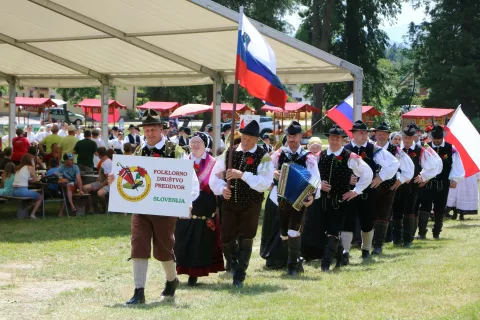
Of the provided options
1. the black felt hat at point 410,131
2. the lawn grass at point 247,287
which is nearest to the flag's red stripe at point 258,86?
the lawn grass at point 247,287

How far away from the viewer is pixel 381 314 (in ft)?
21.4

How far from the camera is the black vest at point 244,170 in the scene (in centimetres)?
802

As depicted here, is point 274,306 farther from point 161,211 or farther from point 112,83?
point 112,83

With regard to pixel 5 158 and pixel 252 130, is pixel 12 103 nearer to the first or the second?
pixel 5 158

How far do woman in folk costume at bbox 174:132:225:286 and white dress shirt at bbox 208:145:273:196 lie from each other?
0.26m

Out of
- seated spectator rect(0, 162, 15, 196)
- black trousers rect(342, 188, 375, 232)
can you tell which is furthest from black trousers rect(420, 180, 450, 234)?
seated spectator rect(0, 162, 15, 196)

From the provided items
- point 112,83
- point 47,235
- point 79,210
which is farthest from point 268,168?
point 112,83

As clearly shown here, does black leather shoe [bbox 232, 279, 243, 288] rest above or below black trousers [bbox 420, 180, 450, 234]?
below

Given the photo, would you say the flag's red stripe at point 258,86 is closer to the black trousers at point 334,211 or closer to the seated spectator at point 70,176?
the black trousers at point 334,211

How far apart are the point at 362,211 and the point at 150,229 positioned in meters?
3.75

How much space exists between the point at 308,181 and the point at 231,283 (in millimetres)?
1371

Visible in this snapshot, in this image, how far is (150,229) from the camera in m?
7.24

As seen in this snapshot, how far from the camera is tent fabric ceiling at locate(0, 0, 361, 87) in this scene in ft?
44.4

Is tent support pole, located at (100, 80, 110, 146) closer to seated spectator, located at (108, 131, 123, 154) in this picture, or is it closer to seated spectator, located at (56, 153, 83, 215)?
seated spectator, located at (108, 131, 123, 154)
